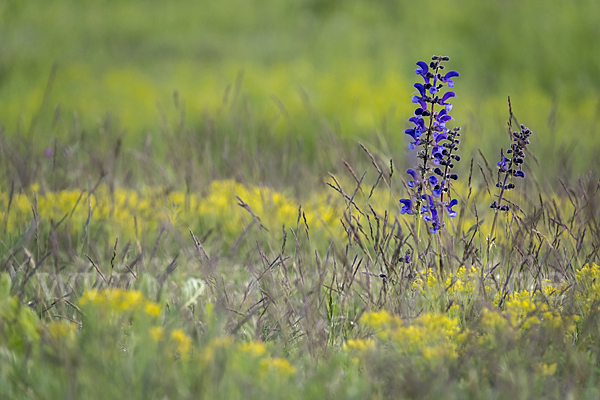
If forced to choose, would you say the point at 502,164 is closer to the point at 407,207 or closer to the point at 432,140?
the point at 432,140

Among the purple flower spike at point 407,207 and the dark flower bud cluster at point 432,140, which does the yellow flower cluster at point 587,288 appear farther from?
the purple flower spike at point 407,207

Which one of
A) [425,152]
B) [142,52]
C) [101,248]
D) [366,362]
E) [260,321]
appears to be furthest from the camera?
[142,52]

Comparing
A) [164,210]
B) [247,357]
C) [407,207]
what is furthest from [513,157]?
[164,210]

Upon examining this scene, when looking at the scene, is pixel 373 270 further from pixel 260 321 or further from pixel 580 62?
pixel 580 62

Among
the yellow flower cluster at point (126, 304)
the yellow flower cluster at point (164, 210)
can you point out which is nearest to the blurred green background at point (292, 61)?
the yellow flower cluster at point (164, 210)

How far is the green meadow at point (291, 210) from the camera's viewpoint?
1.54 meters

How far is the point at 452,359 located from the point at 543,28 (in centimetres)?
815

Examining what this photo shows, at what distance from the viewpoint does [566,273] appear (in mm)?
2109

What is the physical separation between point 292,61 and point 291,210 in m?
5.54

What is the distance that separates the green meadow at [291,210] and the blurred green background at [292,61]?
0.14ft

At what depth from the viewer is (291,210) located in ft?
12.3

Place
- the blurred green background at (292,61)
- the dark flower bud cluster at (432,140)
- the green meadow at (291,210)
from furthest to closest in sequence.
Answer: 1. the blurred green background at (292,61)
2. the dark flower bud cluster at (432,140)
3. the green meadow at (291,210)

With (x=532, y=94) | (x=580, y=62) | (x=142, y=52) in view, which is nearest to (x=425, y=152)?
(x=532, y=94)

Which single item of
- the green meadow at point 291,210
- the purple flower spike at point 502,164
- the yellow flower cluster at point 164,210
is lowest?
the yellow flower cluster at point 164,210
